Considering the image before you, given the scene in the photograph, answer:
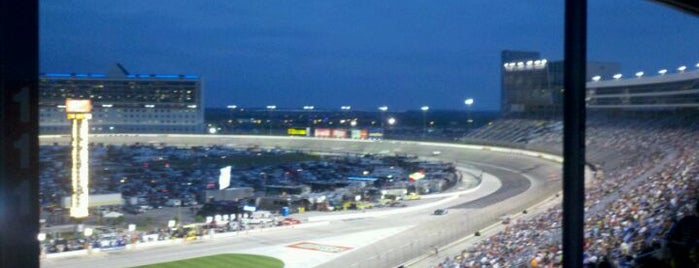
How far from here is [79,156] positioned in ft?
39.1

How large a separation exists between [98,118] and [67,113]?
1403 cm

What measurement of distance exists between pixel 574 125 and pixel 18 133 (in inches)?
46.0

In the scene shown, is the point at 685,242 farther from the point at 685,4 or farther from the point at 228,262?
the point at 228,262

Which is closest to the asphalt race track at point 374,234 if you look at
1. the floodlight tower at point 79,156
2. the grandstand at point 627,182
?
the grandstand at point 627,182

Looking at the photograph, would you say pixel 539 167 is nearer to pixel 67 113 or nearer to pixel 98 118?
pixel 67 113

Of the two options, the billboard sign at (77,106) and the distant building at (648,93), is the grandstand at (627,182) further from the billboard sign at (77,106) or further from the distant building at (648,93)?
the billboard sign at (77,106)

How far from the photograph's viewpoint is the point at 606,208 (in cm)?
688

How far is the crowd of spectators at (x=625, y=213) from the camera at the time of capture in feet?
12.8

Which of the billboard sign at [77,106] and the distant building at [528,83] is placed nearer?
the billboard sign at [77,106]

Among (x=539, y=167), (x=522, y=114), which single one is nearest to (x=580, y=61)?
(x=539, y=167)

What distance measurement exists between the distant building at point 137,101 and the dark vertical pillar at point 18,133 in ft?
42.6

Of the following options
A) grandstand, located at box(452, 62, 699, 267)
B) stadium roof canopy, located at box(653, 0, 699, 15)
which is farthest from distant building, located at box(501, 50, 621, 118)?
stadium roof canopy, located at box(653, 0, 699, 15)

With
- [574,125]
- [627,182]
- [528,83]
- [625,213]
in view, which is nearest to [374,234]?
[627,182]

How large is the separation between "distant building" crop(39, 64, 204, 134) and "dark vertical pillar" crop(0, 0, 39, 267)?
12974 millimetres
